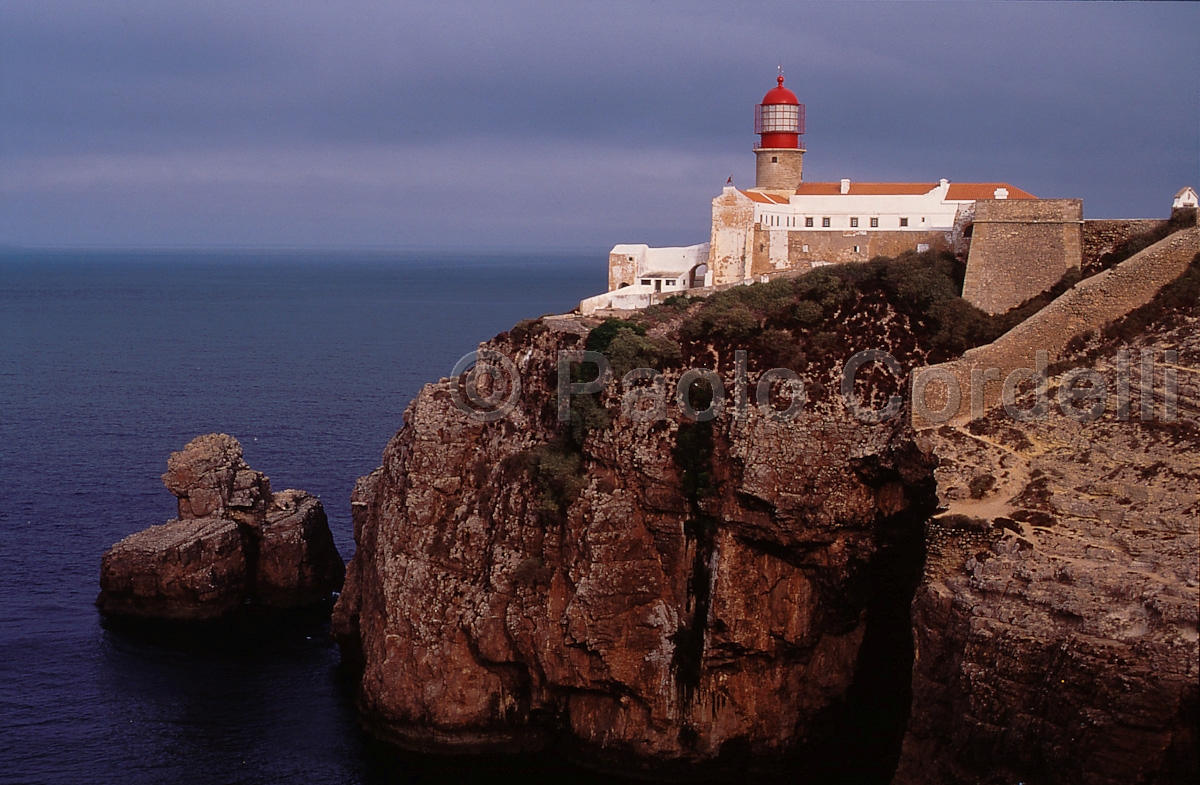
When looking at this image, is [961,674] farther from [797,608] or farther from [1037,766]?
[797,608]

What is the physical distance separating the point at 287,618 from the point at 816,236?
2253 centimetres

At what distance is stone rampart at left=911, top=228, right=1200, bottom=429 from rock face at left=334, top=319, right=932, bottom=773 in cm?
167

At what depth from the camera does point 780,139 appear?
4800 centimetres

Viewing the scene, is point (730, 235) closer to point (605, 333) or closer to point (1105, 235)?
point (605, 333)

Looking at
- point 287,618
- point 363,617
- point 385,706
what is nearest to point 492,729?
point 385,706

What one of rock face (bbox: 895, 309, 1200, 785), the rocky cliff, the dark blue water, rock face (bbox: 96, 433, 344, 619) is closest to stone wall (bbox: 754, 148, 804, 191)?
the rocky cliff

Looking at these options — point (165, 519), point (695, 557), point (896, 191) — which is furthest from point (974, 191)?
point (165, 519)

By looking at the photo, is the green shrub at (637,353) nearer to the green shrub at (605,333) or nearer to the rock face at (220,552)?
the green shrub at (605,333)

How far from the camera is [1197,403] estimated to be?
30734mm

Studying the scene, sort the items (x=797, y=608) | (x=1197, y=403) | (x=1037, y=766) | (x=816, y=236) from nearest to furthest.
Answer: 1. (x=1037, y=766)
2. (x=1197, y=403)
3. (x=797, y=608)
4. (x=816, y=236)

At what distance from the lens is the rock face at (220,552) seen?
46.6 meters

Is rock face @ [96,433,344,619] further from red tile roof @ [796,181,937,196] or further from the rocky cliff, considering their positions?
red tile roof @ [796,181,937,196]

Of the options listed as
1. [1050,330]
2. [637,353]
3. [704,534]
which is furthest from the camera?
[637,353]

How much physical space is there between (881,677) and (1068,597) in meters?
10.6
